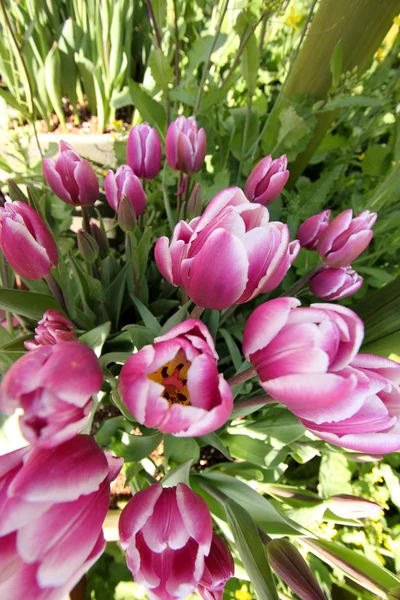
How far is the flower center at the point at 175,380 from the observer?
13.8 inches

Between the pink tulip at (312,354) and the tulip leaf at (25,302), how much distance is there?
0.85 ft

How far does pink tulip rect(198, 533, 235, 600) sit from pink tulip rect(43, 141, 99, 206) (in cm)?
37

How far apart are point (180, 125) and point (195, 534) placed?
41 centimetres

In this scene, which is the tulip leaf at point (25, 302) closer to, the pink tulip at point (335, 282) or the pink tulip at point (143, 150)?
the pink tulip at point (143, 150)

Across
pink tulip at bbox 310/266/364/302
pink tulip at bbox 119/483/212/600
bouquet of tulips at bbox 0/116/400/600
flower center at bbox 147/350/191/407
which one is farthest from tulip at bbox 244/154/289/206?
pink tulip at bbox 119/483/212/600

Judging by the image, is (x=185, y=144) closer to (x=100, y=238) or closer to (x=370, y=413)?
(x=100, y=238)

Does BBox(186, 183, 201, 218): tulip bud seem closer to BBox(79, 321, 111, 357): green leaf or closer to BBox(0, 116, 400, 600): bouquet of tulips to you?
BBox(0, 116, 400, 600): bouquet of tulips

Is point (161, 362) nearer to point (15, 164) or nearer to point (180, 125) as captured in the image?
point (180, 125)

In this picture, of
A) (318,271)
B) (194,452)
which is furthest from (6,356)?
(318,271)

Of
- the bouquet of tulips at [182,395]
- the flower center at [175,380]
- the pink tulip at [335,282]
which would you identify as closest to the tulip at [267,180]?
the bouquet of tulips at [182,395]

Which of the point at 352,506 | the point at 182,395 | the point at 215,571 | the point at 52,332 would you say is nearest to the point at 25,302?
the point at 52,332

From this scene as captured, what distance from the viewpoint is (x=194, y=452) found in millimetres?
469

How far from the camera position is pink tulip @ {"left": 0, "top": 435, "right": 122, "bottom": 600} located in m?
0.23

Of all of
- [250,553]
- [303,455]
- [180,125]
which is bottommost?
[303,455]
